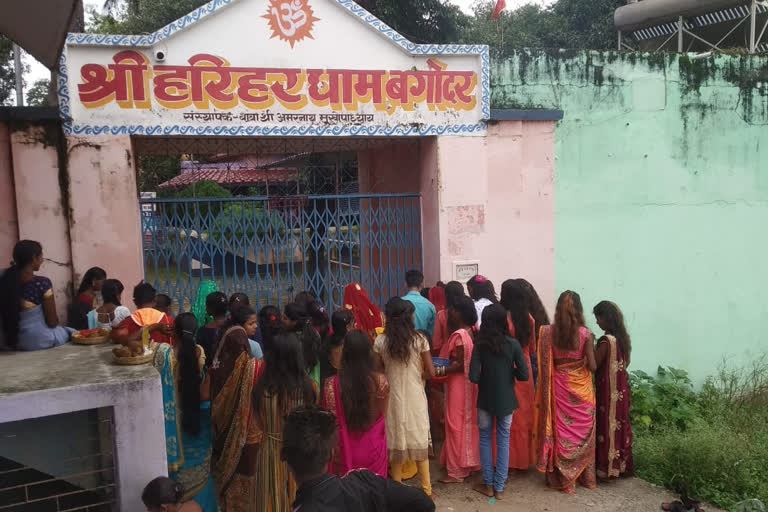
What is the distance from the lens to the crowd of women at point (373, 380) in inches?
137

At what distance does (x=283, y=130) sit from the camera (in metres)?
6.12

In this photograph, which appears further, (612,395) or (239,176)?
(239,176)

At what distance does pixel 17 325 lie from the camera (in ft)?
11.3

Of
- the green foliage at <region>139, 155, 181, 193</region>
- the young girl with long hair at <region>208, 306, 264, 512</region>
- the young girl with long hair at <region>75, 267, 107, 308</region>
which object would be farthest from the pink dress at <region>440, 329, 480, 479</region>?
the green foliage at <region>139, 155, 181, 193</region>

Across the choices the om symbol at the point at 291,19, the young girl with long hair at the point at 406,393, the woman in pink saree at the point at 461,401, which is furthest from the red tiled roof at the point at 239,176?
the young girl with long hair at the point at 406,393

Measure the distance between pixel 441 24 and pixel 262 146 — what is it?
10.5 meters

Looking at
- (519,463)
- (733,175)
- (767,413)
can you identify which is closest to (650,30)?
(733,175)

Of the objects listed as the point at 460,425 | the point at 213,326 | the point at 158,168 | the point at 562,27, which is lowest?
the point at 460,425

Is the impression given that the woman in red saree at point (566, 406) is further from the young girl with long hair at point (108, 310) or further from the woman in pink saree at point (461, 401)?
the young girl with long hair at point (108, 310)

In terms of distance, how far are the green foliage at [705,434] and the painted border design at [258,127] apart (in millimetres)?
3299

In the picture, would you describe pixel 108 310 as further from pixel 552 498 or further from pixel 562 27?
pixel 562 27

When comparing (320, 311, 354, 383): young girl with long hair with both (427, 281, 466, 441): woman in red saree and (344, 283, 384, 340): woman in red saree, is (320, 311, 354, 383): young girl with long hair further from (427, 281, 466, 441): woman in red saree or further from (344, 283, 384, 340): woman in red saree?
(427, 281, 466, 441): woman in red saree

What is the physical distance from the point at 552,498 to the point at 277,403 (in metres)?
2.25

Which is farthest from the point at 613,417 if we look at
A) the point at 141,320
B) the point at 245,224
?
the point at 245,224
